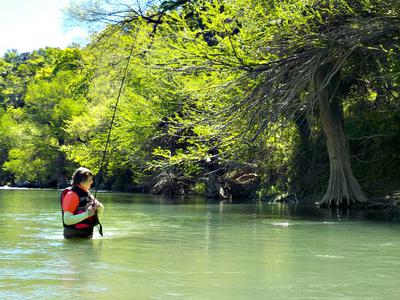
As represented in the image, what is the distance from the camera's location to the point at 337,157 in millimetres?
21141

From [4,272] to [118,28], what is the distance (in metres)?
22.9

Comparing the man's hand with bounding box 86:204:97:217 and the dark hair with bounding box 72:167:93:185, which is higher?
the dark hair with bounding box 72:167:93:185

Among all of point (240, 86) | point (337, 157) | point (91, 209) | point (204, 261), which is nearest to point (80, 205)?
point (91, 209)

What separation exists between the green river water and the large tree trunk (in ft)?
15.1

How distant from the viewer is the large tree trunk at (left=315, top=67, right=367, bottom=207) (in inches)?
826

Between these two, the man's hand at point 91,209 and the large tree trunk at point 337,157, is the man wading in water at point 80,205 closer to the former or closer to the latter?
the man's hand at point 91,209

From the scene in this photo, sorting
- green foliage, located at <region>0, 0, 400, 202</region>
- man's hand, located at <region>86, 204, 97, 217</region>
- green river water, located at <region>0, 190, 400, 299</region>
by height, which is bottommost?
green river water, located at <region>0, 190, 400, 299</region>

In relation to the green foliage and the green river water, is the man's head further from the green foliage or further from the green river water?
the green foliage

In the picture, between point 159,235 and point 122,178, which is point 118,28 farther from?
point 159,235

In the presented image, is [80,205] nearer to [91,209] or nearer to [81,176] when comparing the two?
[91,209]

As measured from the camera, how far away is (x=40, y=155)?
54750mm

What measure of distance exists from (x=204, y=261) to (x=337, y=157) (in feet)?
40.7

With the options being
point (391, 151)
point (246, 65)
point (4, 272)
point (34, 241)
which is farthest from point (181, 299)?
point (391, 151)

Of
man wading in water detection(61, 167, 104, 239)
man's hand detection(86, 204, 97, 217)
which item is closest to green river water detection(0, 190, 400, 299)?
man wading in water detection(61, 167, 104, 239)
